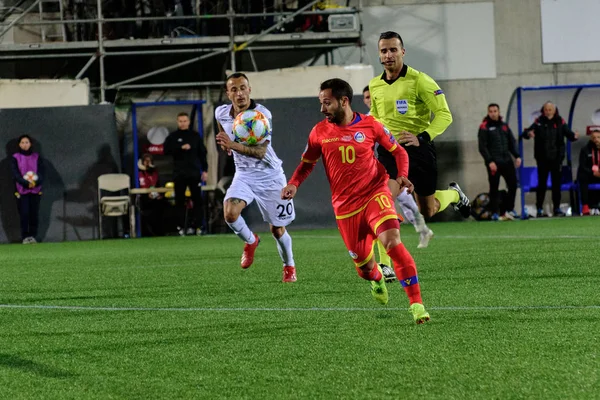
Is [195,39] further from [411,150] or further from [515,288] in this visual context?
[515,288]

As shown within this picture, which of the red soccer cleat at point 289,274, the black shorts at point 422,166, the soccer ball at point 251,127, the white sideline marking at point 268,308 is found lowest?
the red soccer cleat at point 289,274

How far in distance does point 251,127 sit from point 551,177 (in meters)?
12.9

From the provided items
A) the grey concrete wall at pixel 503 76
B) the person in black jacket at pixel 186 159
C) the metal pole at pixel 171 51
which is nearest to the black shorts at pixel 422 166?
the person in black jacket at pixel 186 159

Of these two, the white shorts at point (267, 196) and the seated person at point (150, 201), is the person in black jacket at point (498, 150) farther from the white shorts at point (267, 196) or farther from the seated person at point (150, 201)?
the white shorts at point (267, 196)

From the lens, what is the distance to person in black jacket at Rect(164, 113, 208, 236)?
20375 millimetres

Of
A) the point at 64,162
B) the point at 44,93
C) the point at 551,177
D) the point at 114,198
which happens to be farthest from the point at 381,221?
the point at 44,93

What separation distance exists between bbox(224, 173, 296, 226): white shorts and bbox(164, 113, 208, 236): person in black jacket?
365 inches

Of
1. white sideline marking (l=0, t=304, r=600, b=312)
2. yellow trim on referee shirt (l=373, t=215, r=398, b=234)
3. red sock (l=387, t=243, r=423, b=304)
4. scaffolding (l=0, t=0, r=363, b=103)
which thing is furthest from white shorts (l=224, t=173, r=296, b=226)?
scaffolding (l=0, t=0, r=363, b=103)

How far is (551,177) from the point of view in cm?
2212

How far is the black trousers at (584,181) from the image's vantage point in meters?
22.0

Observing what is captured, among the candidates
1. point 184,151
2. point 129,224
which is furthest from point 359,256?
point 129,224

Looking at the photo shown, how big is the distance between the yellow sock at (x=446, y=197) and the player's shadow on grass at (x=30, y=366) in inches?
223

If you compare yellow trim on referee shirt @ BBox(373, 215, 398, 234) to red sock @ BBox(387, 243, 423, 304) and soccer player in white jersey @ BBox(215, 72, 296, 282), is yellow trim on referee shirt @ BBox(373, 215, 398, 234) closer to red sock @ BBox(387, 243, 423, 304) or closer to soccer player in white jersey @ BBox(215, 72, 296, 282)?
red sock @ BBox(387, 243, 423, 304)

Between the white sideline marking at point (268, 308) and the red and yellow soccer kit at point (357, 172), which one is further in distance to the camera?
the red and yellow soccer kit at point (357, 172)
